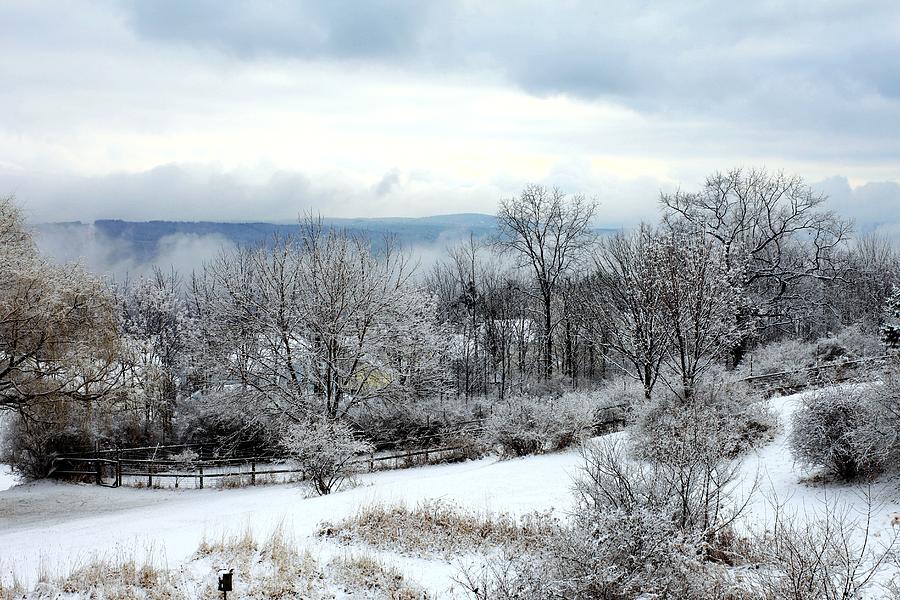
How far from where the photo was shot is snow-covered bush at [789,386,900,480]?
10.2 metres

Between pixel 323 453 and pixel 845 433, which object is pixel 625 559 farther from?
pixel 323 453

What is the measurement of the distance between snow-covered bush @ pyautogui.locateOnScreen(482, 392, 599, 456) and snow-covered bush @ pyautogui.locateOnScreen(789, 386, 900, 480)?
7391mm

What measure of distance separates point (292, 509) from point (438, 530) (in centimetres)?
A: 391

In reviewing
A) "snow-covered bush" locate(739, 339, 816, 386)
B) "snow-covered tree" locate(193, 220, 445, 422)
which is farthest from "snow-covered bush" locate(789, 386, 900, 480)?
"snow-covered tree" locate(193, 220, 445, 422)

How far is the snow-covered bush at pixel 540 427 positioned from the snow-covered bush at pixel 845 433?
7391 millimetres

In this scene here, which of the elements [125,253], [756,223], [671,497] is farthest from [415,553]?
[125,253]

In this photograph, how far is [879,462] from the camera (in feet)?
33.9

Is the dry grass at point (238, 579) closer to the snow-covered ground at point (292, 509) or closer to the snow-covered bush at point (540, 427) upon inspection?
the snow-covered ground at point (292, 509)

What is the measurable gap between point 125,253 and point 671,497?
8275 centimetres

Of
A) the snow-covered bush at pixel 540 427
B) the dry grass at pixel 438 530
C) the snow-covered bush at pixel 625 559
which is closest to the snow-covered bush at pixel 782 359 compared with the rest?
the snow-covered bush at pixel 540 427

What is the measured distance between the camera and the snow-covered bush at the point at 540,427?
18578 millimetres

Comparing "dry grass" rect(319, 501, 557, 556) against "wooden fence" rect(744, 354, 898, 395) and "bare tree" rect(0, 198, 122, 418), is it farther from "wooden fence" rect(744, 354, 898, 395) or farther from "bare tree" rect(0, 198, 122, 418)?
"wooden fence" rect(744, 354, 898, 395)

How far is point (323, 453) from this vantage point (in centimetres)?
1535

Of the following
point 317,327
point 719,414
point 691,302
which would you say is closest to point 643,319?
point 691,302
